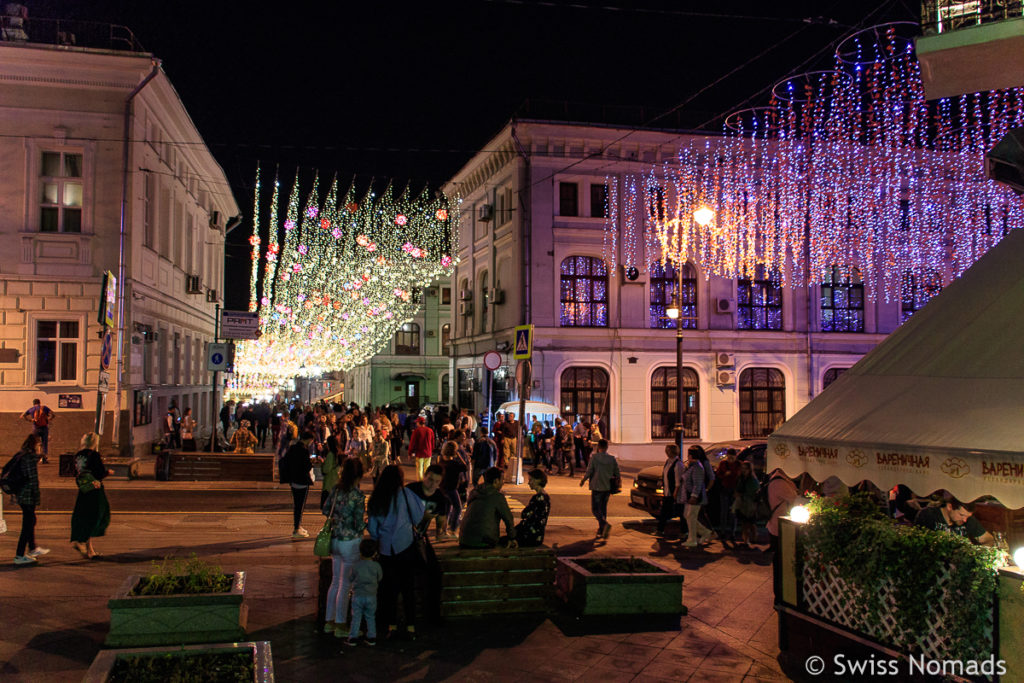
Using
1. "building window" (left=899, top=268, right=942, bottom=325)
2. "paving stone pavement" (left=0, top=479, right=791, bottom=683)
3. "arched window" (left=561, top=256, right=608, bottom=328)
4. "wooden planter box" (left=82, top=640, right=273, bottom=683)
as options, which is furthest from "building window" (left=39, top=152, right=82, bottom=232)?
"building window" (left=899, top=268, right=942, bottom=325)

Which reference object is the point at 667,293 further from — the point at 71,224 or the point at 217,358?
the point at 71,224

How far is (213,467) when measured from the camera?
64.5 feet

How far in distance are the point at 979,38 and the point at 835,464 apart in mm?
5357

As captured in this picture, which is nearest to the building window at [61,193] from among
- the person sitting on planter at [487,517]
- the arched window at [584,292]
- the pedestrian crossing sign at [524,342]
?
the pedestrian crossing sign at [524,342]

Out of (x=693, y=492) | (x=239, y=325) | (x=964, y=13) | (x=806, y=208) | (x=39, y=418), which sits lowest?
(x=693, y=492)

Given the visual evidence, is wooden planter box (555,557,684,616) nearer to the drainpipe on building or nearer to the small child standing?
the small child standing

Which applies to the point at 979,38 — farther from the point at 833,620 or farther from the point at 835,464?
the point at 833,620

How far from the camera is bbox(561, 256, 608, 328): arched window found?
98.2 ft

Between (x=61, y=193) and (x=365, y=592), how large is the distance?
65.2 ft

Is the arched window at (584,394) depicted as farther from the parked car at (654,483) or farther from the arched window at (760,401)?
the parked car at (654,483)

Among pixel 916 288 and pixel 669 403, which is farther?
pixel 916 288

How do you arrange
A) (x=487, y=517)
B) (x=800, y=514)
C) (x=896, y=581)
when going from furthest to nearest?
(x=487, y=517) < (x=800, y=514) < (x=896, y=581)

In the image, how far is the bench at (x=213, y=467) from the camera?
19.4 metres

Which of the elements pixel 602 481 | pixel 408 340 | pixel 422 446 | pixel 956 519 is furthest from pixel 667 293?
pixel 408 340
